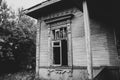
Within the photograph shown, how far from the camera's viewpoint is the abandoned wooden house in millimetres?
4723

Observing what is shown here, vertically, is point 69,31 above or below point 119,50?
above

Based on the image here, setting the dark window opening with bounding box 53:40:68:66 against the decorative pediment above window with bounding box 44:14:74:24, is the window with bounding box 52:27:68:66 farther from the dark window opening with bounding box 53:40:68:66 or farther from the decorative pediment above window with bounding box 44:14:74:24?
the decorative pediment above window with bounding box 44:14:74:24

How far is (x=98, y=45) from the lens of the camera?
200 inches

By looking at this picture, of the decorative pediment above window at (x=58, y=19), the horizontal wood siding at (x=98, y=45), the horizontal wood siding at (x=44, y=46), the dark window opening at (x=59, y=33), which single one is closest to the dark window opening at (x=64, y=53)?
the dark window opening at (x=59, y=33)

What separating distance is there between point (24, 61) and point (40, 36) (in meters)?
6.46

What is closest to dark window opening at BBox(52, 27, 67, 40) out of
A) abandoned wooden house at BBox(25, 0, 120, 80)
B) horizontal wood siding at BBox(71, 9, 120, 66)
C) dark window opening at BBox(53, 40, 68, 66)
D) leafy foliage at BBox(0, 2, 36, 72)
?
abandoned wooden house at BBox(25, 0, 120, 80)

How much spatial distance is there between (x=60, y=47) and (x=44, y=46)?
1182mm

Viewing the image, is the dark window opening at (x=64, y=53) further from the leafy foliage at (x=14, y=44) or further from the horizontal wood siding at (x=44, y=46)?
the leafy foliage at (x=14, y=44)

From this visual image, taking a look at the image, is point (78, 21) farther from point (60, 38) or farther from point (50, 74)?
point (50, 74)

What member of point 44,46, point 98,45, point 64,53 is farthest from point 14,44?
point 98,45

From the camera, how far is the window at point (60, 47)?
6.30 meters

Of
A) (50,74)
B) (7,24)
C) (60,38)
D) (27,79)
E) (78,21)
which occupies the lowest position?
(27,79)

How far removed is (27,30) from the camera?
43.1ft

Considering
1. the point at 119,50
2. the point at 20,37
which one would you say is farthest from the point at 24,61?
the point at 119,50
